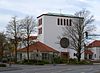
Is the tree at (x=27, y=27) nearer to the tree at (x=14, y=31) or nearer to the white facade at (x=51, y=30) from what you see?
the tree at (x=14, y=31)

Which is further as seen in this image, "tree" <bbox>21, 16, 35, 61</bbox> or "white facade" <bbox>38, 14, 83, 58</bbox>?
"white facade" <bbox>38, 14, 83, 58</bbox>

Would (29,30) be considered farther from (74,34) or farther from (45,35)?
(45,35)

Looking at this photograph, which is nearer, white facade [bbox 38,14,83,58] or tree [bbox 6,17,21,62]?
tree [bbox 6,17,21,62]

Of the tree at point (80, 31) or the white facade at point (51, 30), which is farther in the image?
the white facade at point (51, 30)

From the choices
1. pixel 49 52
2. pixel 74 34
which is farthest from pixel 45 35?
pixel 74 34

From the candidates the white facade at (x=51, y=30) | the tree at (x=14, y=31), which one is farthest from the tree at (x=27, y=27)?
the white facade at (x=51, y=30)

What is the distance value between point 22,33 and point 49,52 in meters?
22.6

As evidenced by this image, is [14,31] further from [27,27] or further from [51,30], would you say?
[51,30]

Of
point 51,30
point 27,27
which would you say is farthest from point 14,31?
point 51,30

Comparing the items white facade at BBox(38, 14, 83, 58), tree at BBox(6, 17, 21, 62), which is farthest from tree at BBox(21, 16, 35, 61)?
white facade at BBox(38, 14, 83, 58)

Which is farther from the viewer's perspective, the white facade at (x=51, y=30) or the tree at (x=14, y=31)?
the white facade at (x=51, y=30)

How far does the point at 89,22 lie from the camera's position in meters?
88.2

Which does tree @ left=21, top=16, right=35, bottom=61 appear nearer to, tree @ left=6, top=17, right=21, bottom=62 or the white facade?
tree @ left=6, top=17, right=21, bottom=62

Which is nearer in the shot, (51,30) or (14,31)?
(14,31)
